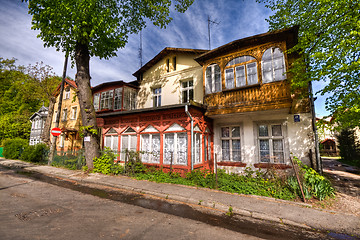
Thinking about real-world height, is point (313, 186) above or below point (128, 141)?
below

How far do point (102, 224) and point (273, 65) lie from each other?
928cm

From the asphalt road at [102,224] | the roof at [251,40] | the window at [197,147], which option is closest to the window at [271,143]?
the window at [197,147]

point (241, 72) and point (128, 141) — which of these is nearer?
point (241, 72)

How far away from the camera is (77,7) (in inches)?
343

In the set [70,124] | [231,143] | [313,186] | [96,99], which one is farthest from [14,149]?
[313,186]

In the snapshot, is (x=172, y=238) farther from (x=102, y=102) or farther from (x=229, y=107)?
(x=102, y=102)

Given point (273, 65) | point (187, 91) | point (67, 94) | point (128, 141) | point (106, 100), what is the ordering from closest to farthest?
point (273, 65) → point (128, 141) → point (187, 91) → point (106, 100) → point (67, 94)

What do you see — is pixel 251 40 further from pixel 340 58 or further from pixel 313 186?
pixel 313 186

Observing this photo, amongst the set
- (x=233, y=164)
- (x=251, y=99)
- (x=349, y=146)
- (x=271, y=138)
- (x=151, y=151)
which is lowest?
(x=233, y=164)

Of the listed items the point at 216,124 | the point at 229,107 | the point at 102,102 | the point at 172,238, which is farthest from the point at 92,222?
the point at 102,102

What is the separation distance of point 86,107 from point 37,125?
21640 mm

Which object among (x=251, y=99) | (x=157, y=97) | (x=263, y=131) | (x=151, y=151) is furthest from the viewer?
(x=157, y=97)

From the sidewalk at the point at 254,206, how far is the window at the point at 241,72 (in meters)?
5.58

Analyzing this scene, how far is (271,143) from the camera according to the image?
9078 millimetres
